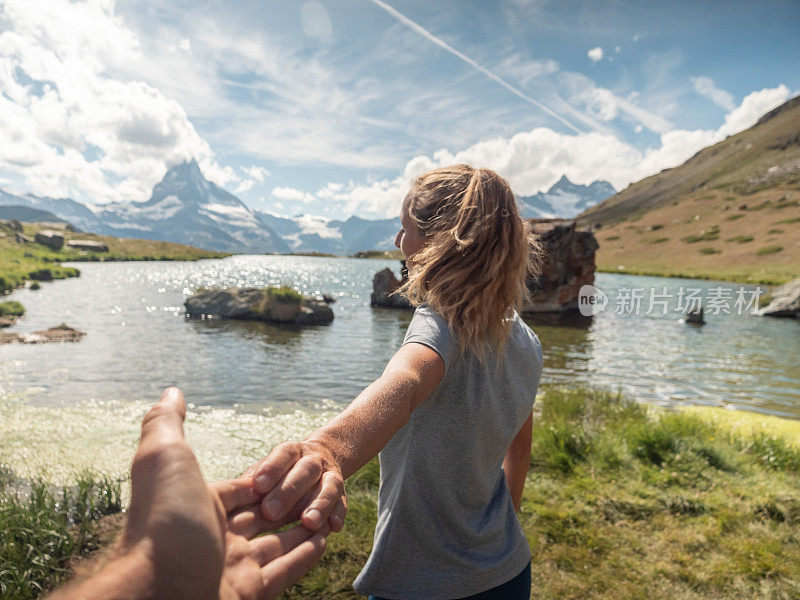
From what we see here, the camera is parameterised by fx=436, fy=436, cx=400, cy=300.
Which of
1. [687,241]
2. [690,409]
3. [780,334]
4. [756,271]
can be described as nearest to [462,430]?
[690,409]

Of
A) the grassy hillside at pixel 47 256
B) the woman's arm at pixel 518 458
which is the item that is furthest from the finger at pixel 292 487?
the grassy hillside at pixel 47 256

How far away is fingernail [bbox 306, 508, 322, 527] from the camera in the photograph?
130 centimetres

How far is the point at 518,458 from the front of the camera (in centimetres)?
A: 293

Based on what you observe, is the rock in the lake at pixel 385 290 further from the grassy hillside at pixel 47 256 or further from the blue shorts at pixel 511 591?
the blue shorts at pixel 511 591

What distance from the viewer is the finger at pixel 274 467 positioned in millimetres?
1290

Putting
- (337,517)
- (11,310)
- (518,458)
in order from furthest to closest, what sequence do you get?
(11,310) → (518,458) → (337,517)

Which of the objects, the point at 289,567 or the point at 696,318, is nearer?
the point at 289,567

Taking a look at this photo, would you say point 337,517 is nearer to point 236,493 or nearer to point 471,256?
point 236,493

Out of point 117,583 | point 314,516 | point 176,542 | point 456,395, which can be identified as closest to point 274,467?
Result: point 314,516

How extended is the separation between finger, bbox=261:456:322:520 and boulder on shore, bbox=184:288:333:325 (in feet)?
91.3

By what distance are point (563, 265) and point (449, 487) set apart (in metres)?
37.3

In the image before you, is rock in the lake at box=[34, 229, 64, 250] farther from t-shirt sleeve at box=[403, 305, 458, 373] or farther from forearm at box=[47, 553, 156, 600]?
forearm at box=[47, 553, 156, 600]

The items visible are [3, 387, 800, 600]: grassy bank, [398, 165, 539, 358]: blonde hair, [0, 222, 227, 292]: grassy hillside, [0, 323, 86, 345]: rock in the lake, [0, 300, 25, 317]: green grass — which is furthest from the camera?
[0, 222, 227, 292]: grassy hillside

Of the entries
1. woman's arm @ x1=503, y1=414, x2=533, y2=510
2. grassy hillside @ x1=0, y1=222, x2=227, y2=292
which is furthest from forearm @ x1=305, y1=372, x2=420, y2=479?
grassy hillside @ x1=0, y1=222, x2=227, y2=292
